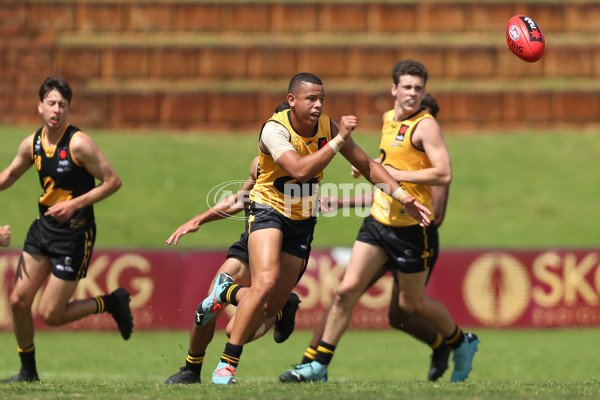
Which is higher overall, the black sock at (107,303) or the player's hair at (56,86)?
the player's hair at (56,86)

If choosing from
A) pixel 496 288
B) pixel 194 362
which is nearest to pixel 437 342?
pixel 194 362

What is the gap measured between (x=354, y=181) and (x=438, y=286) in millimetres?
6678

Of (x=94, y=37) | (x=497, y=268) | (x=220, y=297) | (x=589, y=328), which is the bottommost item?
(x=589, y=328)

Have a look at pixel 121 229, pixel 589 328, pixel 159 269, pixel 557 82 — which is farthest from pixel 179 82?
pixel 589 328

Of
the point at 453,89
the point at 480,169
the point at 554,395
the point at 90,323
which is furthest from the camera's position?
the point at 453,89

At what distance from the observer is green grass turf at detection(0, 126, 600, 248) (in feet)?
63.7

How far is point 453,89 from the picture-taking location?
2530 cm

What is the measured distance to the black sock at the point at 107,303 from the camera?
899 centimetres

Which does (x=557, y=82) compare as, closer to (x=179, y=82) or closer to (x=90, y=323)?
(x=179, y=82)

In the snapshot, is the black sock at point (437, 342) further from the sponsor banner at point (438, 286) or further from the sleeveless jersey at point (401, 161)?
the sponsor banner at point (438, 286)

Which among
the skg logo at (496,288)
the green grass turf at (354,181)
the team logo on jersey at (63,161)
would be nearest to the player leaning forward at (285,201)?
the team logo on jersey at (63,161)

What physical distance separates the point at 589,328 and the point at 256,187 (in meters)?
8.84

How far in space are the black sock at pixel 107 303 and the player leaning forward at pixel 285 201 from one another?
64.9 inches

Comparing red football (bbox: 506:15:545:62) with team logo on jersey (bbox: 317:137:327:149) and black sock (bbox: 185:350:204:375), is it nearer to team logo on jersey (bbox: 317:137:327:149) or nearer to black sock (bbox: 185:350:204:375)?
team logo on jersey (bbox: 317:137:327:149)
